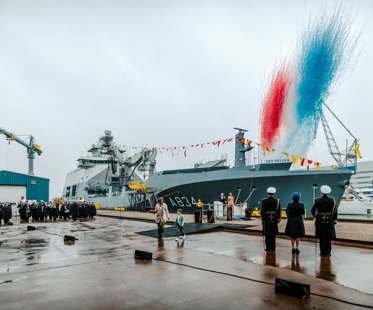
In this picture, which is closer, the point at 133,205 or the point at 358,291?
the point at 358,291

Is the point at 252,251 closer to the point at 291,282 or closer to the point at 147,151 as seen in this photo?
the point at 291,282

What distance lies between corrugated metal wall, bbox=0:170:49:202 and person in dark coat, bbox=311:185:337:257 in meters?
28.0

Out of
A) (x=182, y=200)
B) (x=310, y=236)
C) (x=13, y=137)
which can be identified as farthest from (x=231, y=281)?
(x=13, y=137)

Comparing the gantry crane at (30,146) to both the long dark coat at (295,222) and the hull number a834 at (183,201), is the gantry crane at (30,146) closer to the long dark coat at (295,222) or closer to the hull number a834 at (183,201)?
the hull number a834 at (183,201)

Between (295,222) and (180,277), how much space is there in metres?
3.41

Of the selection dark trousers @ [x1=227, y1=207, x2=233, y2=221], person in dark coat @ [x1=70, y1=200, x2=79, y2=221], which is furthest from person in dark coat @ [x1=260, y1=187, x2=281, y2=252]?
person in dark coat @ [x1=70, y1=200, x2=79, y2=221]

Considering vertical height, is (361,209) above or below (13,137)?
below

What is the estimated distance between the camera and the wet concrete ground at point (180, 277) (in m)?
4.31

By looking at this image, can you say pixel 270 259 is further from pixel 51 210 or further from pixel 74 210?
Answer: pixel 51 210

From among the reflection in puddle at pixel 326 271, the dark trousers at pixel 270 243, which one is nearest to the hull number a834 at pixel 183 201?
the dark trousers at pixel 270 243

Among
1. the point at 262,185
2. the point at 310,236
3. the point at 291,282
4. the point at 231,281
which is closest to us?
the point at 291,282

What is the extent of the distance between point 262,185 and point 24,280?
64.7 feet

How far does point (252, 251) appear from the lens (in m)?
8.30

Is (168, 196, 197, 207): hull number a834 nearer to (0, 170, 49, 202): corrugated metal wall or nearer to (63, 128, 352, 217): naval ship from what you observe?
(63, 128, 352, 217): naval ship
